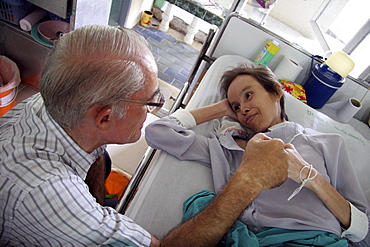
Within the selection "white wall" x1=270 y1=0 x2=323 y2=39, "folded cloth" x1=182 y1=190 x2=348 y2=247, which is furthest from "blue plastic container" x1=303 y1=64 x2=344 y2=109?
"white wall" x1=270 y1=0 x2=323 y2=39

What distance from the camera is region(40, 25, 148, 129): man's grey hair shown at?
76 cm

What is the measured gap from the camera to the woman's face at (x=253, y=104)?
1486 mm

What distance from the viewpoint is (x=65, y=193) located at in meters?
0.72

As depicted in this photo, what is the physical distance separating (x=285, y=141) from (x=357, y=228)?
0.52m

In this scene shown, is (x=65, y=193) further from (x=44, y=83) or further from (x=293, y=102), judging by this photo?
(x=293, y=102)

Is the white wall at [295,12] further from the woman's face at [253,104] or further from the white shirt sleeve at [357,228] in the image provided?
the white shirt sleeve at [357,228]

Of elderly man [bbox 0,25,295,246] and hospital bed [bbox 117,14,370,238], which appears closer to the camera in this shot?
elderly man [bbox 0,25,295,246]

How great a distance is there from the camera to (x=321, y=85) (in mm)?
1939

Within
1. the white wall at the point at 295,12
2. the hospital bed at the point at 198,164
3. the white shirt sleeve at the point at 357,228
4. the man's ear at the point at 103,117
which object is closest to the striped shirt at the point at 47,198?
the man's ear at the point at 103,117

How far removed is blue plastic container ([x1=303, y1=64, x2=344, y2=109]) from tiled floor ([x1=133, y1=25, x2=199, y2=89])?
1.57m

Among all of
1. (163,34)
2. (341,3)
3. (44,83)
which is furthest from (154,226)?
(163,34)

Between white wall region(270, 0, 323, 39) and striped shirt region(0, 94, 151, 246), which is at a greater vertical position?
white wall region(270, 0, 323, 39)

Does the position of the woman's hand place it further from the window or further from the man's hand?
the window

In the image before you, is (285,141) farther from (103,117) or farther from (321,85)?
(103,117)
